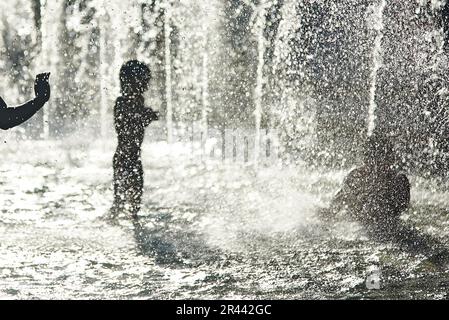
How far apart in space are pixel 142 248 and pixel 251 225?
1320mm

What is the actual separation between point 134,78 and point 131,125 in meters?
0.47

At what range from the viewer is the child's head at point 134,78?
5.79 meters

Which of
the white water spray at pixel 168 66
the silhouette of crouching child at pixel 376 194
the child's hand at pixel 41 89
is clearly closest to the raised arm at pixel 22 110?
the child's hand at pixel 41 89

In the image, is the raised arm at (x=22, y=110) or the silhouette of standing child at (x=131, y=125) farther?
the silhouette of standing child at (x=131, y=125)

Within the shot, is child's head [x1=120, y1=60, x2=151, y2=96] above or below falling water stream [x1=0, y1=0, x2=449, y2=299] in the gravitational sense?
above

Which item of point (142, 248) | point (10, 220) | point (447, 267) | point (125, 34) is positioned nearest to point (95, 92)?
point (125, 34)

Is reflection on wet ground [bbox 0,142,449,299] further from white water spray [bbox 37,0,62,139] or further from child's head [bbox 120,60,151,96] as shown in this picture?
white water spray [bbox 37,0,62,139]

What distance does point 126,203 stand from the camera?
6.09 meters

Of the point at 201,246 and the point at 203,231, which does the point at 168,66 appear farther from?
the point at 201,246

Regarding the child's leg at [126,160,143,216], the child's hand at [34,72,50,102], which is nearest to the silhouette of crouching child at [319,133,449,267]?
the child's leg at [126,160,143,216]

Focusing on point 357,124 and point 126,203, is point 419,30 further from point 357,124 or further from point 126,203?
point 126,203

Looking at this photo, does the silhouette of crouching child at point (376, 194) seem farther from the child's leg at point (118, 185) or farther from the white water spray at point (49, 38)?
the white water spray at point (49, 38)

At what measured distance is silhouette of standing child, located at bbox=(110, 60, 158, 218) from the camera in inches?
226

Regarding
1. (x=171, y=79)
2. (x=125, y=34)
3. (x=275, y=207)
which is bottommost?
(x=275, y=207)
